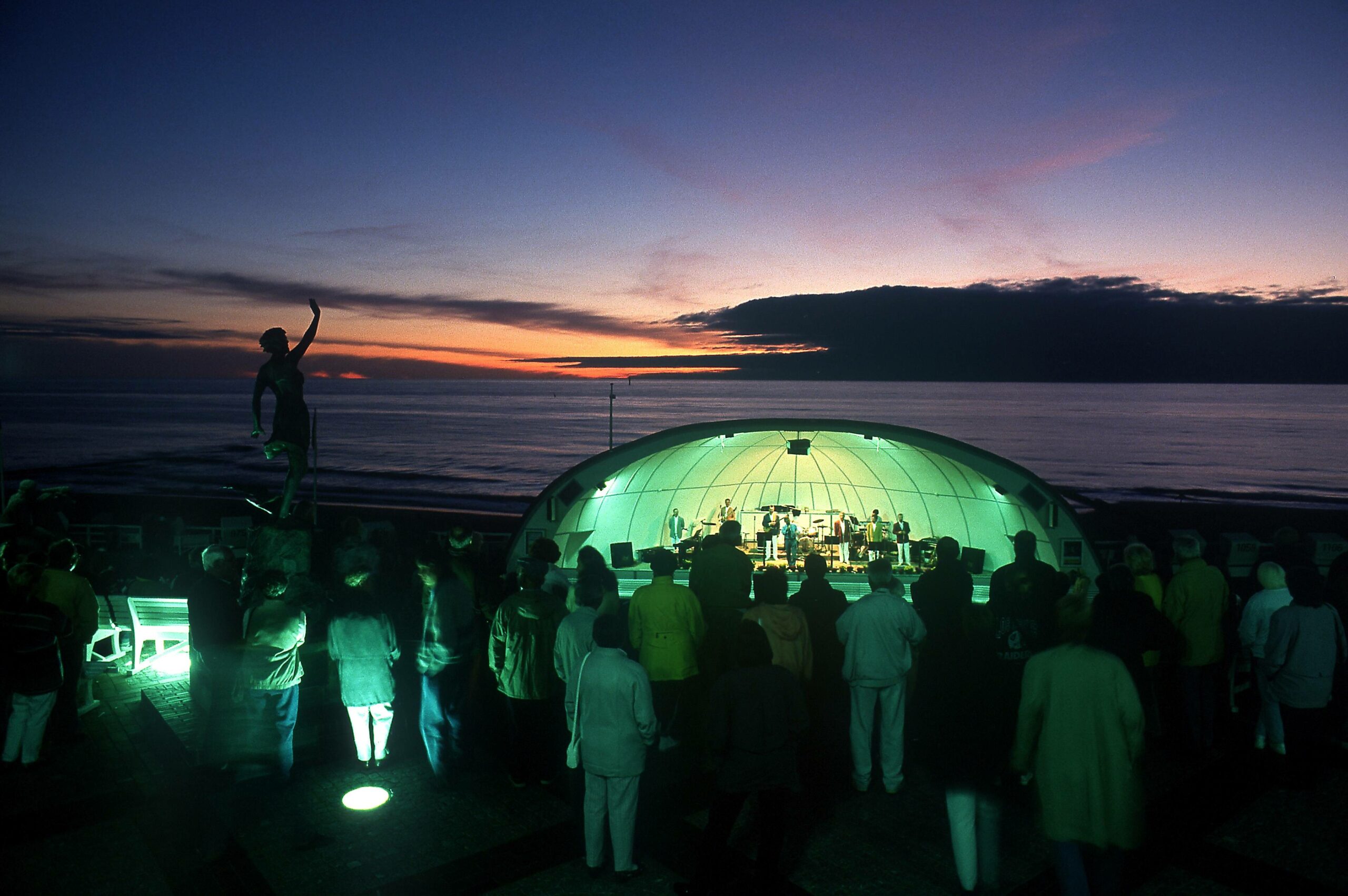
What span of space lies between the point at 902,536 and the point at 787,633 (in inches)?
380

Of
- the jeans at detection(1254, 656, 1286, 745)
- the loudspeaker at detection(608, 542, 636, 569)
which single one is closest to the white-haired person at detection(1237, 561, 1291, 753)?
the jeans at detection(1254, 656, 1286, 745)

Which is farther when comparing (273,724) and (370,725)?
(370,725)

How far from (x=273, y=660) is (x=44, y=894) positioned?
154 centimetres

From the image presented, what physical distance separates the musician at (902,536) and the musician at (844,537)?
2.70ft

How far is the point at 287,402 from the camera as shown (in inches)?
346

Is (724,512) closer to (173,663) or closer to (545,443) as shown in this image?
(173,663)

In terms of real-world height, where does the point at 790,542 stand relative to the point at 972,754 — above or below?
below

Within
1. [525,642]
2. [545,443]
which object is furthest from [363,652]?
[545,443]

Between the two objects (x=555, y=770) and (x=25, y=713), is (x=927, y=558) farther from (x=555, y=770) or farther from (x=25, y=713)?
(x=25, y=713)

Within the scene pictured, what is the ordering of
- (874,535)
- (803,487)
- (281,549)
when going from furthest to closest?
(803,487) < (874,535) < (281,549)

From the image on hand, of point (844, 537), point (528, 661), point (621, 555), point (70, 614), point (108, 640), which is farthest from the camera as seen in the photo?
point (844, 537)

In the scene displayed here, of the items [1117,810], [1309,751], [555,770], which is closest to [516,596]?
[555,770]

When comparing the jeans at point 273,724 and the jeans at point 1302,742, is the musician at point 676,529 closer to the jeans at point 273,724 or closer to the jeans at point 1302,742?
the jeans at point 273,724

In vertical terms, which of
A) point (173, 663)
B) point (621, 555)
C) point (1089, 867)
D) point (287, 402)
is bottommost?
point (173, 663)
